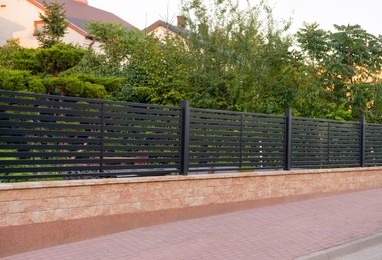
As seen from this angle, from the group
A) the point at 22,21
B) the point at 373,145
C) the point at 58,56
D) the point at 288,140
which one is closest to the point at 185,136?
the point at 288,140

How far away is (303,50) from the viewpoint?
75.8 ft

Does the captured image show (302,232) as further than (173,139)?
No

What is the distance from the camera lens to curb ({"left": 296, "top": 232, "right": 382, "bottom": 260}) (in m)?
7.82

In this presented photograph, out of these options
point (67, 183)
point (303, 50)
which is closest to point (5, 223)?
point (67, 183)

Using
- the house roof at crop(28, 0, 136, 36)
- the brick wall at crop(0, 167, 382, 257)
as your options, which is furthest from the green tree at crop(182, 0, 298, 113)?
the house roof at crop(28, 0, 136, 36)

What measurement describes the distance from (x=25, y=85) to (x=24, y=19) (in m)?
32.3

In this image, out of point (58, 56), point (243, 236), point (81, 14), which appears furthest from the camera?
point (81, 14)

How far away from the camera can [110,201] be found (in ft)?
28.4

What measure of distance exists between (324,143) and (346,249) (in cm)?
636

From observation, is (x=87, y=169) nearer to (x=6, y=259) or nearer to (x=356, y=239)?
(x=6, y=259)

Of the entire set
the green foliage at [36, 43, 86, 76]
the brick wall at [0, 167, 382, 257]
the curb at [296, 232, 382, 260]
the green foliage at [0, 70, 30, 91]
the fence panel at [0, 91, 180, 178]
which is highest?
the green foliage at [36, 43, 86, 76]

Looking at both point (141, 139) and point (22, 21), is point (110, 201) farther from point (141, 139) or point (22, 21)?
point (22, 21)

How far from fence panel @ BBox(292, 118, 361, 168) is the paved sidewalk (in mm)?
1603

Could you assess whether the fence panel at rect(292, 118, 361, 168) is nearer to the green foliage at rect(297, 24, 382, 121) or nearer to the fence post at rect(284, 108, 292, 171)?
the fence post at rect(284, 108, 292, 171)
